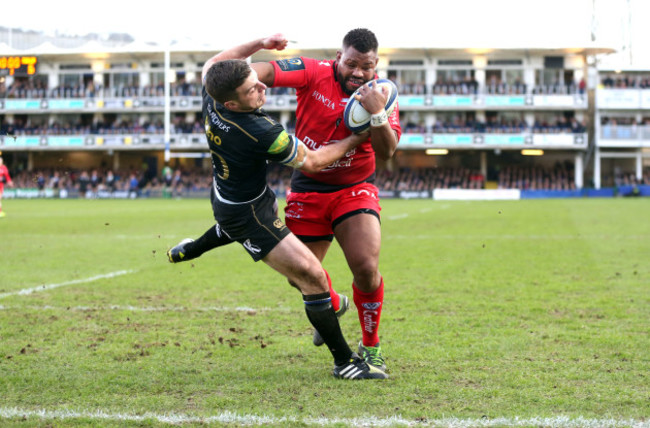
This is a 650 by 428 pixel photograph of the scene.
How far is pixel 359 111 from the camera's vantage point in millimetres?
4867

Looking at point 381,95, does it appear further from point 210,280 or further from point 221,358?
point 210,280

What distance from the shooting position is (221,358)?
5191mm

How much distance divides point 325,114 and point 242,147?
109cm

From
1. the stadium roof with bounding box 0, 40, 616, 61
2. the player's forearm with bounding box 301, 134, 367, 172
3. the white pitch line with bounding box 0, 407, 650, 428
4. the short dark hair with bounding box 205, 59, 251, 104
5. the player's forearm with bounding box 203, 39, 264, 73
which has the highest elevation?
the stadium roof with bounding box 0, 40, 616, 61

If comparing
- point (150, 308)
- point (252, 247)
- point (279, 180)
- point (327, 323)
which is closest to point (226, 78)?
point (252, 247)

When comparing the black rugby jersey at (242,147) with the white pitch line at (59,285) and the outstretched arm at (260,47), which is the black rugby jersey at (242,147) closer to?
the outstretched arm at (260,47)

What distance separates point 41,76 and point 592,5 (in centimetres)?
4796

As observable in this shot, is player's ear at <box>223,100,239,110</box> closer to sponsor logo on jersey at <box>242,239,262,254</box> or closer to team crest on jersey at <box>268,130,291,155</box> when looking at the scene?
team crest on jersey at <box>268,130,291,155</box>

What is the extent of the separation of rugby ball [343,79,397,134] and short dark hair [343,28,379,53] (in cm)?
24

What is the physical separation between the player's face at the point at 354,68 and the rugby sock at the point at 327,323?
1.61 metres

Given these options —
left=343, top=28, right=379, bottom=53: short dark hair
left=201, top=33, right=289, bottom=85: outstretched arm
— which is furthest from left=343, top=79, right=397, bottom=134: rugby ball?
left=201, top=33, right=289, bottom=85: outstretched arm

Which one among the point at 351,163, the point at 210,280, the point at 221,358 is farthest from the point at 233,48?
the point at 210,280

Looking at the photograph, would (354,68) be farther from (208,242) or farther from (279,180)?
→ (279,180)

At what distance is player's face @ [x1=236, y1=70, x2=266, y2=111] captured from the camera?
4.35 metres
